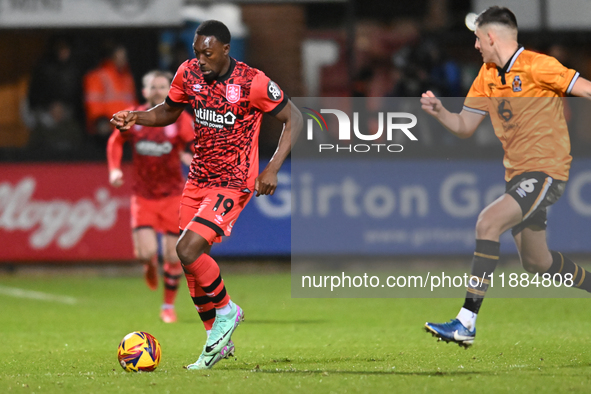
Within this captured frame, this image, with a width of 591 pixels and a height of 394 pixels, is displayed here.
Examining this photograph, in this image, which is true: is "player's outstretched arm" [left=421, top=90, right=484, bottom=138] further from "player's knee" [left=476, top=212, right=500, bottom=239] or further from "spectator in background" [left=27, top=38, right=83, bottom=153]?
"spectator in background" [left=27, top=38, right=83, bottom=153]

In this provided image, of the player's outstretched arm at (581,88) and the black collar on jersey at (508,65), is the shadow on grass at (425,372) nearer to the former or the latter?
the player's outstretched arm at (581,88)

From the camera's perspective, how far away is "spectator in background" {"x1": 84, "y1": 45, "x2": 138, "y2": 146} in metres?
14.3

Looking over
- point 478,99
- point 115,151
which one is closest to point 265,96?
point 478,99

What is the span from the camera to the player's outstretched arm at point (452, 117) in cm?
635

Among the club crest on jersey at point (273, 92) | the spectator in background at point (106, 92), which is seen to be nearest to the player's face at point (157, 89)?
the club crest on jersey at point (273, 92)

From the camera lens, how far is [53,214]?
539 inches

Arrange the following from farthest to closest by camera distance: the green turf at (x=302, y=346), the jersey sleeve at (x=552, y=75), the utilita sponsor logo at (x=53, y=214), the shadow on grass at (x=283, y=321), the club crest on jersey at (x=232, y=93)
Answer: the utilita sponsor logo at (x=53, y=214) → the shadow on grass at (x=283, y=321) → the club crest on jersey at (x=232, y=93) → the jersey sleeve at (x=552, y=75) → the green turf at (x=302, y=346)

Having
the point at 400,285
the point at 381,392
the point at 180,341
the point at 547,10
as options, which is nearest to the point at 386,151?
the point at 400,285

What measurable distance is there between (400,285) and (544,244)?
20.7 feet

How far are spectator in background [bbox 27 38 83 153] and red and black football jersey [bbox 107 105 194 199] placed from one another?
192 inches

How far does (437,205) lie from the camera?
42.8 feet

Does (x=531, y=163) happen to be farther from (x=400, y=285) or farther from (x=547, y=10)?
(x=547, y=10)

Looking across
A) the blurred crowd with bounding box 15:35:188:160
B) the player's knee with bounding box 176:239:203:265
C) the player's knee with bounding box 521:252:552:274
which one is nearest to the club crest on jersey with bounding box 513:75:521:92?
the player's knee with bounding box 521:252:552:274

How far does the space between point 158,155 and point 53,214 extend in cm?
475
